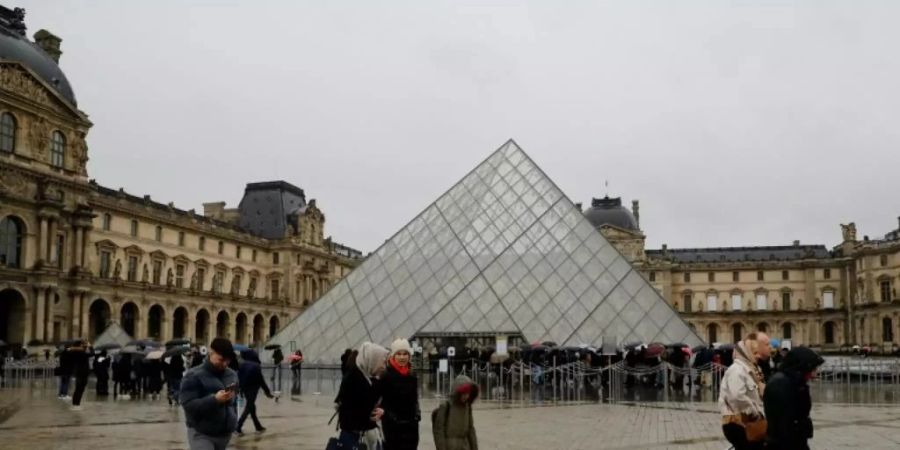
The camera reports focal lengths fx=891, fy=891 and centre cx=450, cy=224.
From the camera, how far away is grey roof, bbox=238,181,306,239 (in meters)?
65.0

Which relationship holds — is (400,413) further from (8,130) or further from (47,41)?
(47,41)

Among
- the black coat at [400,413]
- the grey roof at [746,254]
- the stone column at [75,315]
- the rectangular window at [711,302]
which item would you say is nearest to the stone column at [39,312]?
the stone column at [75,315]

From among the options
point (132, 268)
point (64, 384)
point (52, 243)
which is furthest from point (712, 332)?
point (64, 384)

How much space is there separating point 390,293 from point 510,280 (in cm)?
361

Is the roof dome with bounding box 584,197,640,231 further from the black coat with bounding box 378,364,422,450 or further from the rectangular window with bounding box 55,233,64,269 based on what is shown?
the black coat with bounding box 378,364,422,450

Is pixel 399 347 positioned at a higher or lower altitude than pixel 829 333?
higher

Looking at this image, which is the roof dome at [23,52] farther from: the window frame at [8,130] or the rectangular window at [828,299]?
the rectangular window at [828,299]

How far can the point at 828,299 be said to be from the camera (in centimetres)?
7381

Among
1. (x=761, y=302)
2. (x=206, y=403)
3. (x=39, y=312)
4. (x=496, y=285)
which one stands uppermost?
(x=761, y=302)

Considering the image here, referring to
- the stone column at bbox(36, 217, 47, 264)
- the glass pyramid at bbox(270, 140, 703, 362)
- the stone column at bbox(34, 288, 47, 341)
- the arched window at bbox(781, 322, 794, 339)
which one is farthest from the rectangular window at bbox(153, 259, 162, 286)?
the arched window at bbox(781, 322, 794, 339)

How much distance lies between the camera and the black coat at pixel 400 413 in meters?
5.33

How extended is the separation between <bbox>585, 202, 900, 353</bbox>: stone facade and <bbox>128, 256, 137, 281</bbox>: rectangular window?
3776 cm

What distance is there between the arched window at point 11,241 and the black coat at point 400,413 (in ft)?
118

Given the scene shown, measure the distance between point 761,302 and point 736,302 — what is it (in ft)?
6.73
